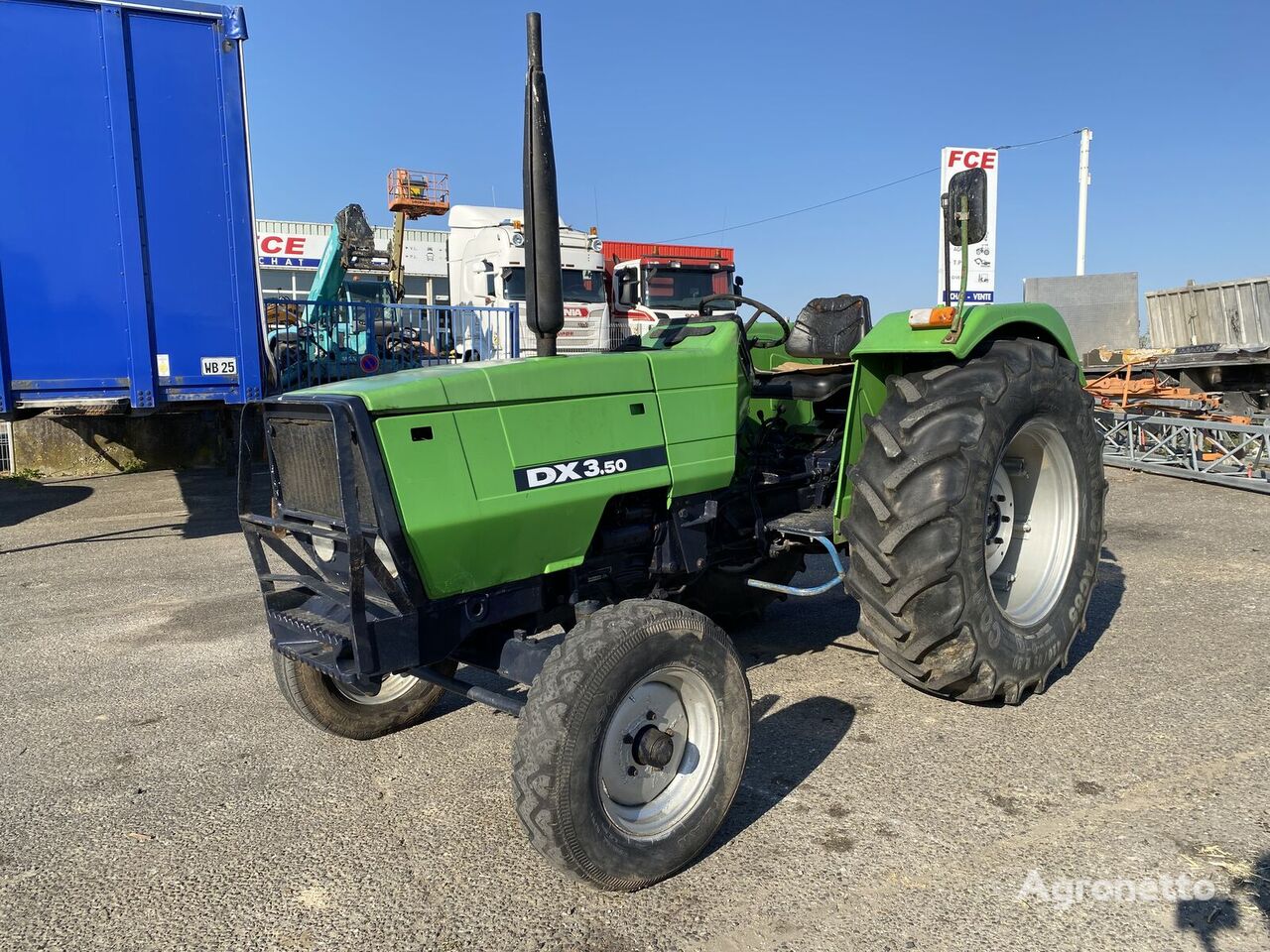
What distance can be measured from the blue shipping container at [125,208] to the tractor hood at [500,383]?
4547 millimetres

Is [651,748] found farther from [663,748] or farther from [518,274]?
[518,274]

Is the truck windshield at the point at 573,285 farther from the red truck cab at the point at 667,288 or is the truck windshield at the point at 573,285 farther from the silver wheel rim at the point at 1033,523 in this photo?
the silver wheel rim at the point at 1033,523

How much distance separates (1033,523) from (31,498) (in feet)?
30.5

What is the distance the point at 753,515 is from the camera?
3914mm

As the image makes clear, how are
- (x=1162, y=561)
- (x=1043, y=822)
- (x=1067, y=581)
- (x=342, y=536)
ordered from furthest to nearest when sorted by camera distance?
(x=1162, y=561)
(x=1067, y=581)
(x=1043, y=822)
(x=342, y=536)

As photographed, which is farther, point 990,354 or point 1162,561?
point 1162,561

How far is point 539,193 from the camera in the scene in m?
2.77

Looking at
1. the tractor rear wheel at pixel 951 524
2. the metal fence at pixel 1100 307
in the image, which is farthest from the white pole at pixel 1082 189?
the tractor rear wheel at pixel 951 524

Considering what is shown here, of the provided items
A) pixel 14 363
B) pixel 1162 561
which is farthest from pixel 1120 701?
pixel 14 363

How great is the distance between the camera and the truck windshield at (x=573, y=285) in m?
14.9

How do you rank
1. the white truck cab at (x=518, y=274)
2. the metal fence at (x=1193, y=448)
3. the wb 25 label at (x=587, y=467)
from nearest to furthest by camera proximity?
the wb 25 label at (x=587, y=467) → the metal fence at (x=1193, y=448) → the white truck cab at (x=518, y=274)

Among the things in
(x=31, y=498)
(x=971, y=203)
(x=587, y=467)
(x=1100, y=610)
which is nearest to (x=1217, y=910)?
(x=587, y=467)

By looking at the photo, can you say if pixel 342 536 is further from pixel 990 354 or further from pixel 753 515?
pixel 990 354

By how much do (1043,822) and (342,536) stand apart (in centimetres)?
227
